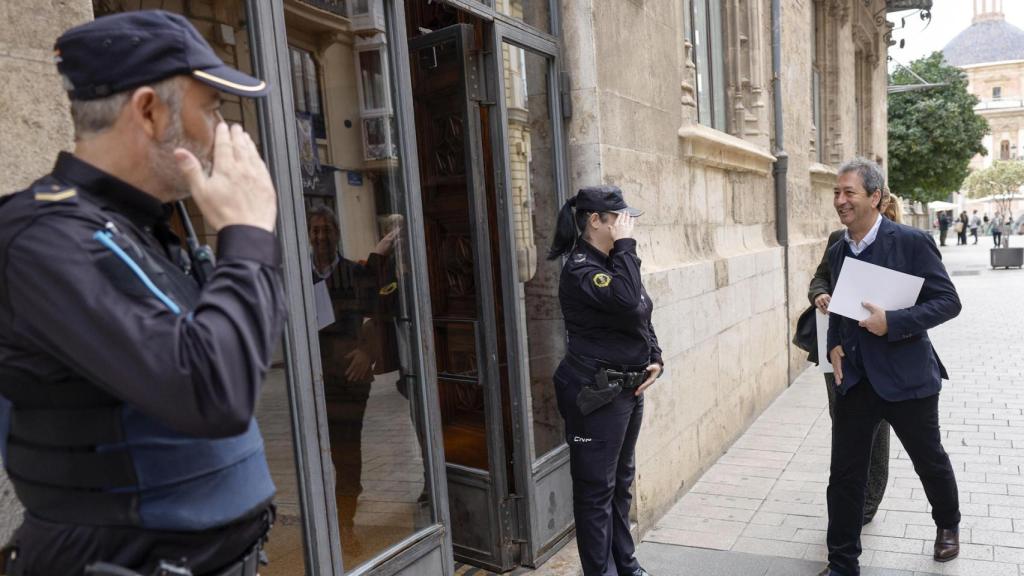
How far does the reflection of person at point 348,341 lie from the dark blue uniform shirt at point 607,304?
33.3 inches

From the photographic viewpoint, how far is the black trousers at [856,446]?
140 inches

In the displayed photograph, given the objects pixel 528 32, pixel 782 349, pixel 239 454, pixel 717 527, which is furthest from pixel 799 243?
pixel 239 454

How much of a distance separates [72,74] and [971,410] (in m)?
7.64

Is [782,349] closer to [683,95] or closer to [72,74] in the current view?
[683,95]

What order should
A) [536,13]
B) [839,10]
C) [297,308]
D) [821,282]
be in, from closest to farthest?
[297,308], [821,282], [536,13], [839,10]

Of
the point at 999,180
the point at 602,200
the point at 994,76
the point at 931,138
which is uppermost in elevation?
the point at 994,76

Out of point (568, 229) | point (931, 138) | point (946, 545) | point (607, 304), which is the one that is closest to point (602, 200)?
point (568, 229)

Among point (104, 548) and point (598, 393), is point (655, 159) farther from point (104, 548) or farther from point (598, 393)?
point (104, 548)

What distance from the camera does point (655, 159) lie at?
5074 millimetres

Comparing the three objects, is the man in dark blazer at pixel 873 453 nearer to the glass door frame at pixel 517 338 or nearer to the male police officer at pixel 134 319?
the glass door frame at pixel 517 338

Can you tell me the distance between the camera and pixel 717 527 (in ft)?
15.1

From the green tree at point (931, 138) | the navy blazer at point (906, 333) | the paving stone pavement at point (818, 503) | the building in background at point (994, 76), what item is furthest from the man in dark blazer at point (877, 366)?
the building in background at point (994, 76)

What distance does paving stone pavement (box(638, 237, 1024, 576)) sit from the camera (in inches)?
158

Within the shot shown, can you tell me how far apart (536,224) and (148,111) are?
10.4 feet
